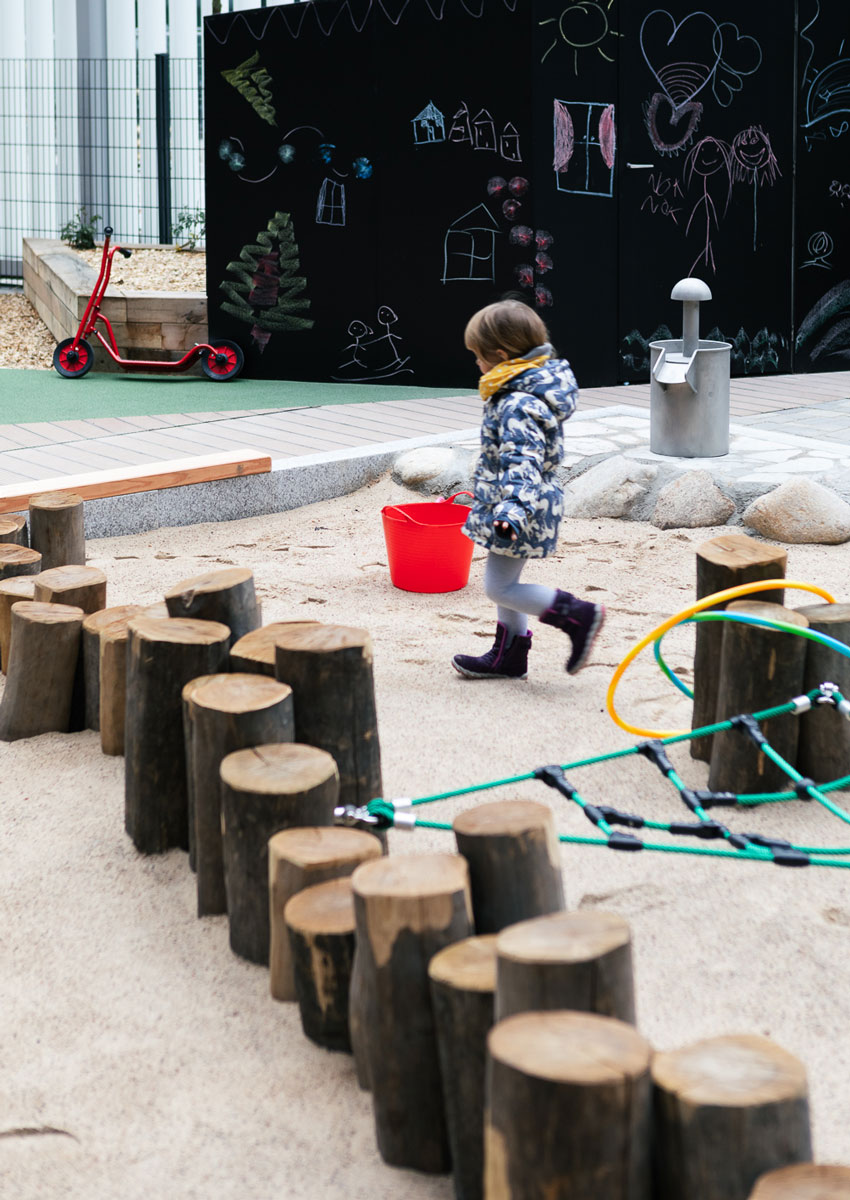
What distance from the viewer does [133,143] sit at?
13469mm

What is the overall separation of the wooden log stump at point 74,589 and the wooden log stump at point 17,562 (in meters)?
0.38

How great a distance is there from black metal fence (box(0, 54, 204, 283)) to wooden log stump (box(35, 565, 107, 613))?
397 inches

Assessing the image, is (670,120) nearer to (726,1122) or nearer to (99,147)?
(99,147)

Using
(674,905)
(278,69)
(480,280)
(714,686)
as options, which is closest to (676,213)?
(480,280)

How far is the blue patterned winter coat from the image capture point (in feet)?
12.3

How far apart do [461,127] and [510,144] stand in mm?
356

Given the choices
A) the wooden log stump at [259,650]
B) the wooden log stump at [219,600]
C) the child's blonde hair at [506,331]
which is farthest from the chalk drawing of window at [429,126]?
the wooden log stump at [259,650]

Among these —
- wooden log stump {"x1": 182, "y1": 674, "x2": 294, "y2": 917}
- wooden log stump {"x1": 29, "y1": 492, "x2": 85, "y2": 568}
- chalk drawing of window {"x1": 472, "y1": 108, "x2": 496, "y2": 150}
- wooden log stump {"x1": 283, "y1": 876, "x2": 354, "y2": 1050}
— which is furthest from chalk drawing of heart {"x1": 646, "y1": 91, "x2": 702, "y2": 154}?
wooden log stump {"x1": 283, "y1": 876, "x2": 354, "y2": 1050}

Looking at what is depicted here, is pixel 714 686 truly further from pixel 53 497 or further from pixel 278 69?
pixel 278 69

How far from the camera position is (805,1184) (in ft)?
4.79

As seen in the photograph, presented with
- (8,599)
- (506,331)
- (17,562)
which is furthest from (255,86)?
(8,599)

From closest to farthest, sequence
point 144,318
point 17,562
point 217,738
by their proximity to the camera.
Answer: point 217,738 → point 17,562 → point 144,318

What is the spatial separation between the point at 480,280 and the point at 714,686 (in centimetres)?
582

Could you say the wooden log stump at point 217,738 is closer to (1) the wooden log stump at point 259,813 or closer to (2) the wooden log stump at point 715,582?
(1) the wooden log stump at point 259,813
